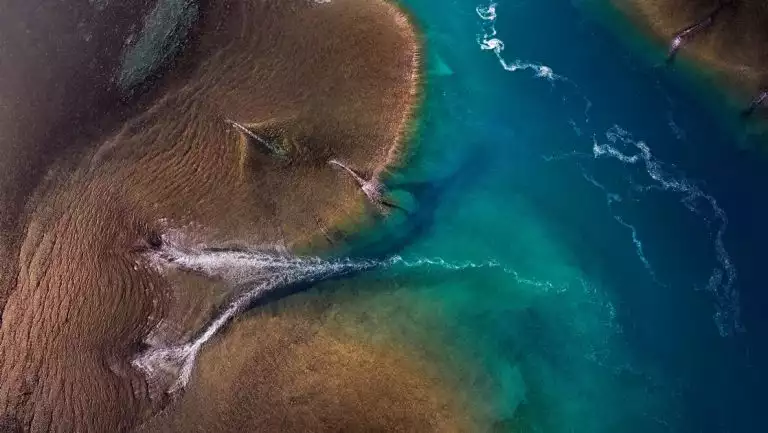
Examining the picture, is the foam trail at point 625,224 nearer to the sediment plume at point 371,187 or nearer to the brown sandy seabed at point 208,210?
the brown sandy seabed at point 208,210

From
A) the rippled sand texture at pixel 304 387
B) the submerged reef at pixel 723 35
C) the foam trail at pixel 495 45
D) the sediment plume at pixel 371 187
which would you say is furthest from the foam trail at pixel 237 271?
the submerged reef at pixel 723 35

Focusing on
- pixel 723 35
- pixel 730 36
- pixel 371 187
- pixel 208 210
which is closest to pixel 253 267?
pixel 208 210

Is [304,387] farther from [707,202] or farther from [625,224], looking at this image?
[707,202]

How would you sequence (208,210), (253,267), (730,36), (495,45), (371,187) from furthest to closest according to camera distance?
(495,45) → (730,36) → (208,210) → (371,187) → (253,267)

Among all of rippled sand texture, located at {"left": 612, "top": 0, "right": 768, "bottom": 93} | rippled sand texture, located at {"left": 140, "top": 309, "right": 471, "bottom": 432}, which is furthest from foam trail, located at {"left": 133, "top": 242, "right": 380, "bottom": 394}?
rippled sand texture, located at {"left": 612, "top": 0, "right": 768, "bottom": 93}

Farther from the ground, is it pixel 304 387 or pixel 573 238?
pixel 573 238

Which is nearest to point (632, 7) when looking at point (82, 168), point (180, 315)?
point (180, 315)
